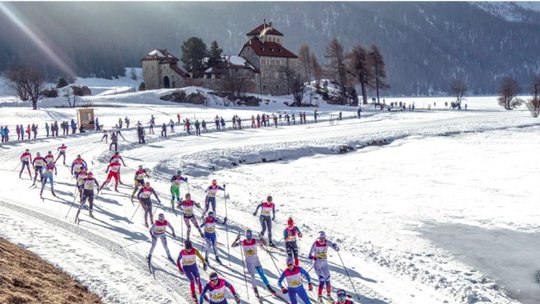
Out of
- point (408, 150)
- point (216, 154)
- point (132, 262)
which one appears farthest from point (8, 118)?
point (132, 262)

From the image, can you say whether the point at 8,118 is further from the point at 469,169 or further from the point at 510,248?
the point at 510,248

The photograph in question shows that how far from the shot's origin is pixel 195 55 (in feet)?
302

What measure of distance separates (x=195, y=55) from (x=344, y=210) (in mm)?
75241

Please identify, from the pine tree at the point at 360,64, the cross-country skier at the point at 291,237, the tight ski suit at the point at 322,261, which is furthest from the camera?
the pine tree at the point at 360,64

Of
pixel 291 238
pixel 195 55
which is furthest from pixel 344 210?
pixel 195 55

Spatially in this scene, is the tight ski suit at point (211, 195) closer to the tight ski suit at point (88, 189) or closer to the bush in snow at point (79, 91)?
the tight ski suit at point (88, 189)

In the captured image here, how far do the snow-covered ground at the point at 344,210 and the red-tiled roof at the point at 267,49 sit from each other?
5317cm

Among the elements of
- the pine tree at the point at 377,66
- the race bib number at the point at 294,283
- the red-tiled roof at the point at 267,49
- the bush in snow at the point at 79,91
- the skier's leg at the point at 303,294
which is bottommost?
the skier's leg at the point at 303,294

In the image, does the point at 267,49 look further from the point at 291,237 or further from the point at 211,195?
the point at 291,237

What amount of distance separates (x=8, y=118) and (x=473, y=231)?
193 feet

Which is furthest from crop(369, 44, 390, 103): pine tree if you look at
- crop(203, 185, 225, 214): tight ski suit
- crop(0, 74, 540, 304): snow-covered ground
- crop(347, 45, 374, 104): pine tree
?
crop(203, 185, 225, 214): tight ski suit

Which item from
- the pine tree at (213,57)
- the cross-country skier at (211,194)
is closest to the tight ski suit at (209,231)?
the cross-country skier at (211,194)

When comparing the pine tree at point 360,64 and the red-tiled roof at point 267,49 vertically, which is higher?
the red-tiled roof at point 267,49

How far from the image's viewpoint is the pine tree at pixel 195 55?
91.4m
